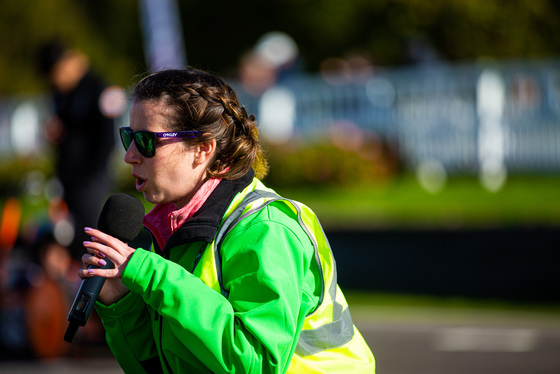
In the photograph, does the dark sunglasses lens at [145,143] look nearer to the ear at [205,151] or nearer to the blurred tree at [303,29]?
the ear at [205,151]

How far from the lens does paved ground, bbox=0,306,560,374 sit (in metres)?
6.86

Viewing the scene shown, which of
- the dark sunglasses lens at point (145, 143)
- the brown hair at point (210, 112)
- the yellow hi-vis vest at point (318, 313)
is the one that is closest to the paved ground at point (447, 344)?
the yellow hi-vis vest at point (318, 313)

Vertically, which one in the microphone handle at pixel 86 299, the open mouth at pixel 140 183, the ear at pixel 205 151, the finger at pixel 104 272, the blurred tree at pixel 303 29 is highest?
the blurred tree at pixel 303 29

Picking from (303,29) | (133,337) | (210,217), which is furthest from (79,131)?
(303,29)

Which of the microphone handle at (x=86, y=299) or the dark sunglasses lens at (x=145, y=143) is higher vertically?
the dark sunglasses lens at (x=145, y=143)

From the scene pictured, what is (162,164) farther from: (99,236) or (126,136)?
(99,236)

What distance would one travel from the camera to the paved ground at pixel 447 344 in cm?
686

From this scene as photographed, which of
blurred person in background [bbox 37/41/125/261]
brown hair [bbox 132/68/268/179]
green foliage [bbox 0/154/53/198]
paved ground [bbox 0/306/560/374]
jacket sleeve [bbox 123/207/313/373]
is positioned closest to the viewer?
jacket sleeve [bbox 123/207/313/373]

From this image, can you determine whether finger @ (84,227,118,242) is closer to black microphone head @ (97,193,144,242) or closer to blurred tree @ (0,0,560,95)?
black microphone head @ (97,193,144,242)

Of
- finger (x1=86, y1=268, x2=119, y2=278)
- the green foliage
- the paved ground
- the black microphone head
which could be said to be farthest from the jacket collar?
the green foliage

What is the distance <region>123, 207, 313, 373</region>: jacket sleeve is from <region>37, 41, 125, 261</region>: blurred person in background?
5.01 meters

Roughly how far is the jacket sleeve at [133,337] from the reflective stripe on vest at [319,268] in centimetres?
36

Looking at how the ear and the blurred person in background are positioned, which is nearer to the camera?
the ear

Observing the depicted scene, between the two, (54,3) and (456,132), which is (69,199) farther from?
(54,3)
